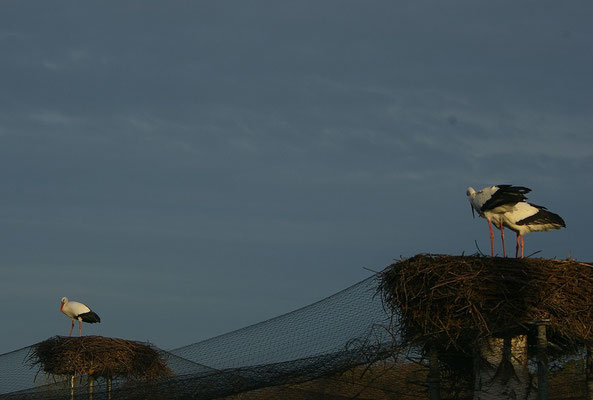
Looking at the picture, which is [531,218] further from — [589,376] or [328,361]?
[328,361]

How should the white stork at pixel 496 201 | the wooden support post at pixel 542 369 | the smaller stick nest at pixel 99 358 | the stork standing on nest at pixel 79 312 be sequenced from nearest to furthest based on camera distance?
1. the wooden support post at pixel 542 369
2. the white stork at pixel 496 201
3. the smaller stick nest at pixel 99 358
4. the stork standing on nest at pixel 79 312

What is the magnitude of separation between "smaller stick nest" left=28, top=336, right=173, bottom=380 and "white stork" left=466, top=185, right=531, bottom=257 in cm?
665

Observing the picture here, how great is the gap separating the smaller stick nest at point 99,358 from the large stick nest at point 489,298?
23.9 ft

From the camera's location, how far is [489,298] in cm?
1151

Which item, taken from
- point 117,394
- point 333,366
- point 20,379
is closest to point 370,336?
point 333,366

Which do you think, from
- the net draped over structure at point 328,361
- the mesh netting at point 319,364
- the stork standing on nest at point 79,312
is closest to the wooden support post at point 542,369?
the net draped over structure at point 328,361

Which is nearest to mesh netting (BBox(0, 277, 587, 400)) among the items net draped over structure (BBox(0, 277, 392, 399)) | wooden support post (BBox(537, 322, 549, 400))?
net draped over structure (BBox(0, 277, 392, 399))

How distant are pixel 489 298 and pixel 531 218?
250 cm

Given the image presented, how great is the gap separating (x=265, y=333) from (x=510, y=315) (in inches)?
133

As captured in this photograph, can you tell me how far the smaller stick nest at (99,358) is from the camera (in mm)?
17906

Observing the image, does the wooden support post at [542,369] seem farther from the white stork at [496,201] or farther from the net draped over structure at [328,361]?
the white stork at [496,201]

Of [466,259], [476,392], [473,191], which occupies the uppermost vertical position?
[473,191]

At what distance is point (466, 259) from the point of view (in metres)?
11.7

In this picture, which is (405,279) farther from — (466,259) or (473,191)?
(473,191)
